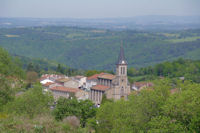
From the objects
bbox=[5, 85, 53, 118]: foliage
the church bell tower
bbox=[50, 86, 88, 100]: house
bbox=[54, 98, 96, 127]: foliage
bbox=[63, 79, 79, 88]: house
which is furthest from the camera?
bbox=[63, 79, 79, 88]: house

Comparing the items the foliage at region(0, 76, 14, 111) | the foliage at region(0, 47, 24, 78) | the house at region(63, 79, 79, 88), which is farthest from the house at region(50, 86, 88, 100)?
the foliage at region(0, 76, 14, 111)

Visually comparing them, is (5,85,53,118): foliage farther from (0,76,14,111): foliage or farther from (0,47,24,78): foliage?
(0,47,24,78): foliage

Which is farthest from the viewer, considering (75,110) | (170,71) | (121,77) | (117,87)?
(170,71)

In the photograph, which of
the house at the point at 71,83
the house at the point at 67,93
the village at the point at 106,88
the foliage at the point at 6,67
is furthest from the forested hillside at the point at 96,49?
the foliage at the point at 6,67

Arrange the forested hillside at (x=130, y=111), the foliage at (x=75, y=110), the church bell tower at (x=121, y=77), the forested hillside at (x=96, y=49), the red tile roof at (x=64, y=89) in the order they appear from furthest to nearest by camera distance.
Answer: the forested hillside at (x=96, y=49)
the red tile roof at (x=64, y=89)
the church bell tower at (x=121, y=77)
the foliage at (x=75, y=110)
the forested hillside at (x=130, y=111)

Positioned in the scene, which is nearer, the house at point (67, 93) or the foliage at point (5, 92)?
the foliage at point (5, 92)

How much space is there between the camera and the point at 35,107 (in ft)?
83.1

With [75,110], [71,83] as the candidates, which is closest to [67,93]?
[71,83]

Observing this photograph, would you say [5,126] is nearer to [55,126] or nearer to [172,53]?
[55,126]

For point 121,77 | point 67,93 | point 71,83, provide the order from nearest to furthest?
point 121,77
point 67,93
point 71,83

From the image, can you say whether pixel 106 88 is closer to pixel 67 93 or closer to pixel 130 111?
pixel 67 93

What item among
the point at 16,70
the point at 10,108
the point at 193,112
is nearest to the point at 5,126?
the point at 10,108

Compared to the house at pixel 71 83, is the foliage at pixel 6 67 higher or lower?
higher

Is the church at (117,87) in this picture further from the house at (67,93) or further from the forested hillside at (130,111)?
the forested hillside at (130,111)
